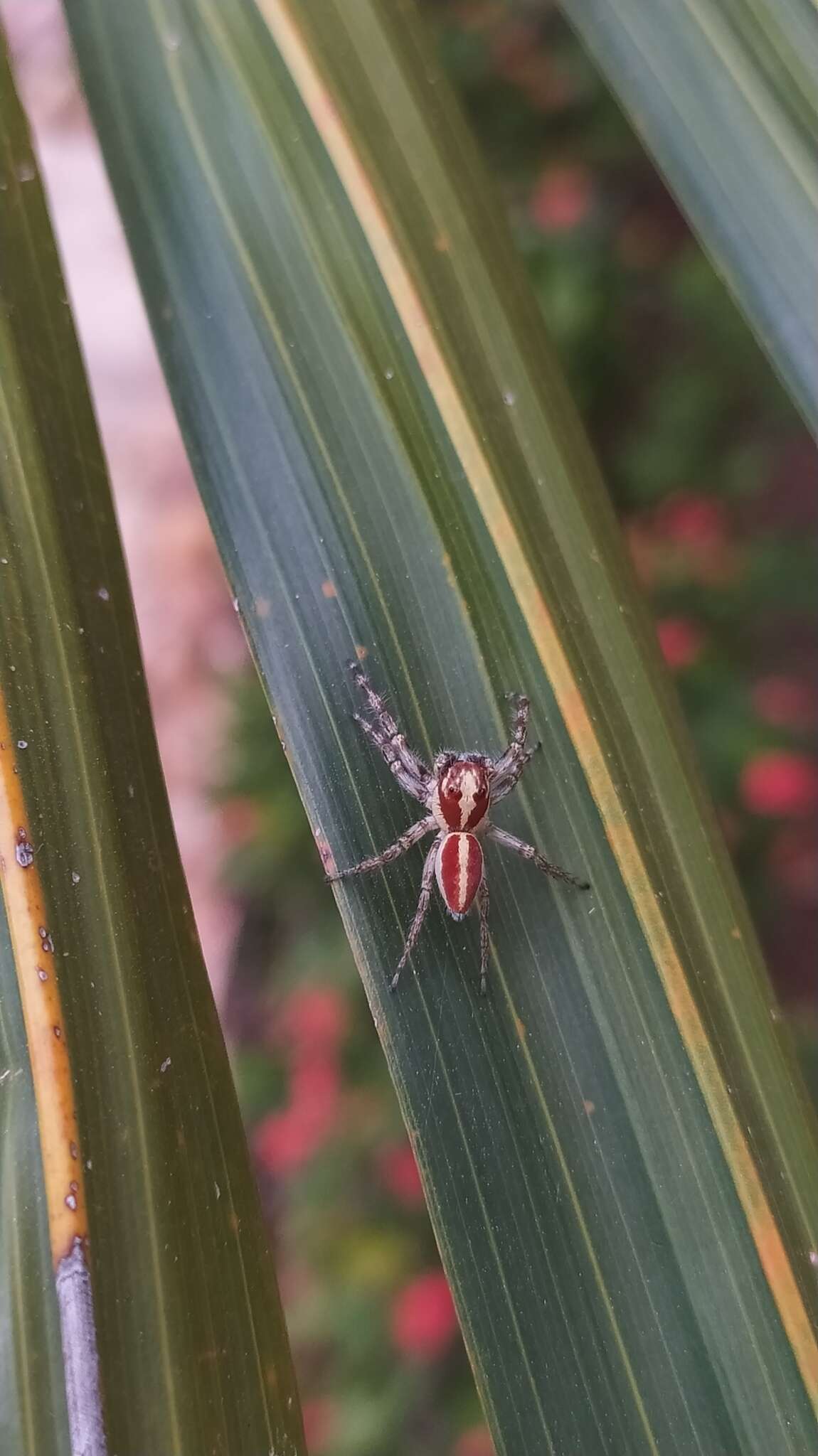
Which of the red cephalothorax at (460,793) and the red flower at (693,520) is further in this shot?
the red flower at (693,520)

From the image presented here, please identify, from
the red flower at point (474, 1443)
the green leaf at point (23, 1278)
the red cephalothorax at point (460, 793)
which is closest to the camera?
the green leaf at point (23, 1278)

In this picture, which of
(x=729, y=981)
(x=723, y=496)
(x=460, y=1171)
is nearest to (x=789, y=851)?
(x=723, y=496)

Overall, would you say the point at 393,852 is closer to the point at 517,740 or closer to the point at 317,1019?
the point at 517,740

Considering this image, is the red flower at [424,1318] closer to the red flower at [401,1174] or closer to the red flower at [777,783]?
the red flower at [401,1174]

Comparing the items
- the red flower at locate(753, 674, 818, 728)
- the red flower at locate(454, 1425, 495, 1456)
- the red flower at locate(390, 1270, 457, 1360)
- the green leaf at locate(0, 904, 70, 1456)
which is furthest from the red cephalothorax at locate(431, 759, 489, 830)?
the red flower at locate(454, 1425, 495, 1456)

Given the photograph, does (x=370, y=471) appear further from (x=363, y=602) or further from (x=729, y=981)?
(x=729, y=981)

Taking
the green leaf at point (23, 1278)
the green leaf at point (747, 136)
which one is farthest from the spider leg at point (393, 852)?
the green leaf at point (747, 136)
